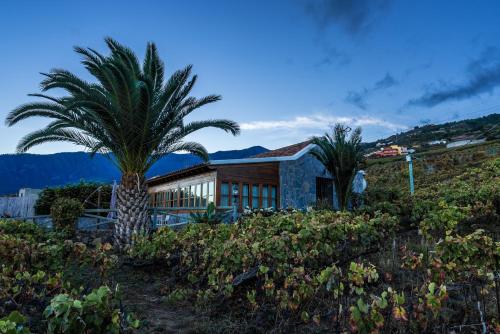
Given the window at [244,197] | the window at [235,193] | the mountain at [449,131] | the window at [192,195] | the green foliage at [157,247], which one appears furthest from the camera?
the mountain at [449,131]

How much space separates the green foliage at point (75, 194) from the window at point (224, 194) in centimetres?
613

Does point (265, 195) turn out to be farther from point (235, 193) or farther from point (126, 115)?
point (126, 115)

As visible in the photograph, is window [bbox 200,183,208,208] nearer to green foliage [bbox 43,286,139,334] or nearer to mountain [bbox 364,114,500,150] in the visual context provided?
green foliage [bbox 43,286,139,334]

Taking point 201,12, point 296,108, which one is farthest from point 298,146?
point 201,12

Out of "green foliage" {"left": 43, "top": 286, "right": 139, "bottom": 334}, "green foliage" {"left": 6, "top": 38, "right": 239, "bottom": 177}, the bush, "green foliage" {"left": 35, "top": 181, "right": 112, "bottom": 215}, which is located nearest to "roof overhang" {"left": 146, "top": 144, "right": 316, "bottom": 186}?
"green foliage" {"left": 35, "top": 181, "right": 112, "bottom": 215}

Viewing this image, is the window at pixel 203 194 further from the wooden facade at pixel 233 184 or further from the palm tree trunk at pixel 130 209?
the palm tree trunk at pixel 130 209

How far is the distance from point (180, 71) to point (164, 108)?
4.46ft

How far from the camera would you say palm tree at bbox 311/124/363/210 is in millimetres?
16391

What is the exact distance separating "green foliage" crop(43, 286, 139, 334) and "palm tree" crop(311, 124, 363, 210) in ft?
48.6

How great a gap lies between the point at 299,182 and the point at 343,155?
4433mm

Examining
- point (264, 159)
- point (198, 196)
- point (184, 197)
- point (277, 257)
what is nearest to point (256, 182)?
point (264, 159)

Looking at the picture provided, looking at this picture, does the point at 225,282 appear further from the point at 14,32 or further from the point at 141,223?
the point at 14,32

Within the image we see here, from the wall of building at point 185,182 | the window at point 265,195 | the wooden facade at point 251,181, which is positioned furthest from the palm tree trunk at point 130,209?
the window at point 265,195

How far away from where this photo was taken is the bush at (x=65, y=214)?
1321 cm
